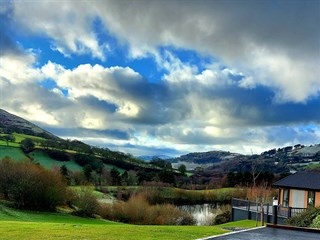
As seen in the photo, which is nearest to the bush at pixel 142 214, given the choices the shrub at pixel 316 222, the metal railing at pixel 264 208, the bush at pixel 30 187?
the bush at pixel 30 187

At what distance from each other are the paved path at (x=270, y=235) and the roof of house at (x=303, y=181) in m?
25.5

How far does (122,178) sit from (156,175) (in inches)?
452

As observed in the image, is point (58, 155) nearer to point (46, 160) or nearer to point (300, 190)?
point (46, 160)

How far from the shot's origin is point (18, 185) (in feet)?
161

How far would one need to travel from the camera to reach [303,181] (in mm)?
43469

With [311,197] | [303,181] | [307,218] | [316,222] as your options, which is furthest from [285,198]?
[316,222]

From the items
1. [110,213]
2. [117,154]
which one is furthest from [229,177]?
[110,213]

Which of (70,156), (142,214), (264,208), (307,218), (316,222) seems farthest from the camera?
(70,156)

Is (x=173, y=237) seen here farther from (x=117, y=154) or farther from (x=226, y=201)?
(x=117, y=154)

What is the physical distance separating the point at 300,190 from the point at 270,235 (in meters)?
29.0

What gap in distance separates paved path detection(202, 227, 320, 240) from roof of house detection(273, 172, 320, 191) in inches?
1004

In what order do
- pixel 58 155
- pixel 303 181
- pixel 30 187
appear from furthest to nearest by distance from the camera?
pixel 58 155 → pixel 30 187 → pixel 303 181

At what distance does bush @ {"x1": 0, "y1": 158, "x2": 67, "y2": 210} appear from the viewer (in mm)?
49156

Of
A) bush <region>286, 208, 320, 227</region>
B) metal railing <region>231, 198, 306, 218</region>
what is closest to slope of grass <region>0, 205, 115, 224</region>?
metal railing <region>231, 198, 306, 218</region>
